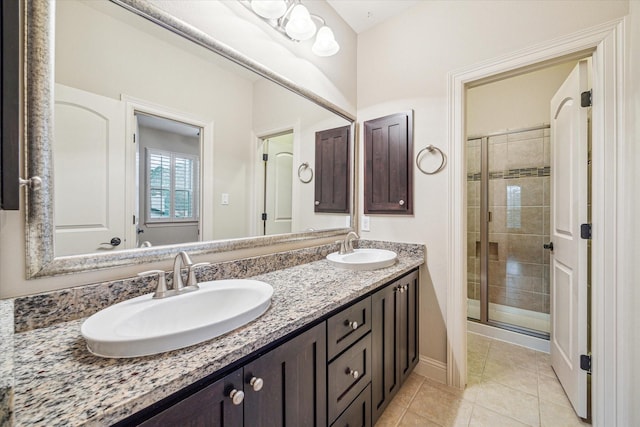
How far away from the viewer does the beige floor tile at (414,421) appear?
4.49ft

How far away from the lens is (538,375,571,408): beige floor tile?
1.53 meters

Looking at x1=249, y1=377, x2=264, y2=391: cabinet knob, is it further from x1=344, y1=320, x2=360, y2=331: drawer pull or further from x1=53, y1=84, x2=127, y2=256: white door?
x1=53, y1=84, x2=127, y2=256: white door

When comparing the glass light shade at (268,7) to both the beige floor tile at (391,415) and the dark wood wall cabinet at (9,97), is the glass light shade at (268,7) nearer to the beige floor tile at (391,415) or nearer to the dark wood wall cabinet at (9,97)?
the dark wood wall cabinet at (9,97)

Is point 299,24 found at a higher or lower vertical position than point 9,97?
higher

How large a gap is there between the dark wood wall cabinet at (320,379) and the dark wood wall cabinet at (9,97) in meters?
0.59

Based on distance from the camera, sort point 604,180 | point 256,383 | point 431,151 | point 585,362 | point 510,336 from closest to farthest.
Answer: point 256,383, point 604,180, point 585,362, point 431,151, point 510,336

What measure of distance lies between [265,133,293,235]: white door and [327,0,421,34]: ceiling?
1.09 meters

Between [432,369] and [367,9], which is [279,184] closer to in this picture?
[367,9]

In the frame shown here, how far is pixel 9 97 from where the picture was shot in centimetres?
55

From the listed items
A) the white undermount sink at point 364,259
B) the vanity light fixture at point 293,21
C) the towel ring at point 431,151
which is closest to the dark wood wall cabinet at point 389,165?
the towel ring at point 431,151

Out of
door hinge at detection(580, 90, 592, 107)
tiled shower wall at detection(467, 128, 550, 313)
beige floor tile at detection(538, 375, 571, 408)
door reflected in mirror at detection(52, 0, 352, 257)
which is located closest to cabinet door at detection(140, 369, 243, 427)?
door reflected in mirror at detection(52, 0, 352, 257)

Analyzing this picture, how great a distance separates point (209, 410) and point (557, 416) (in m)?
1.90

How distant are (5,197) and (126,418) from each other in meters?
0.57

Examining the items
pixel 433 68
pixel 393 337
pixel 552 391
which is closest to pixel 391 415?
pixel 393 337
